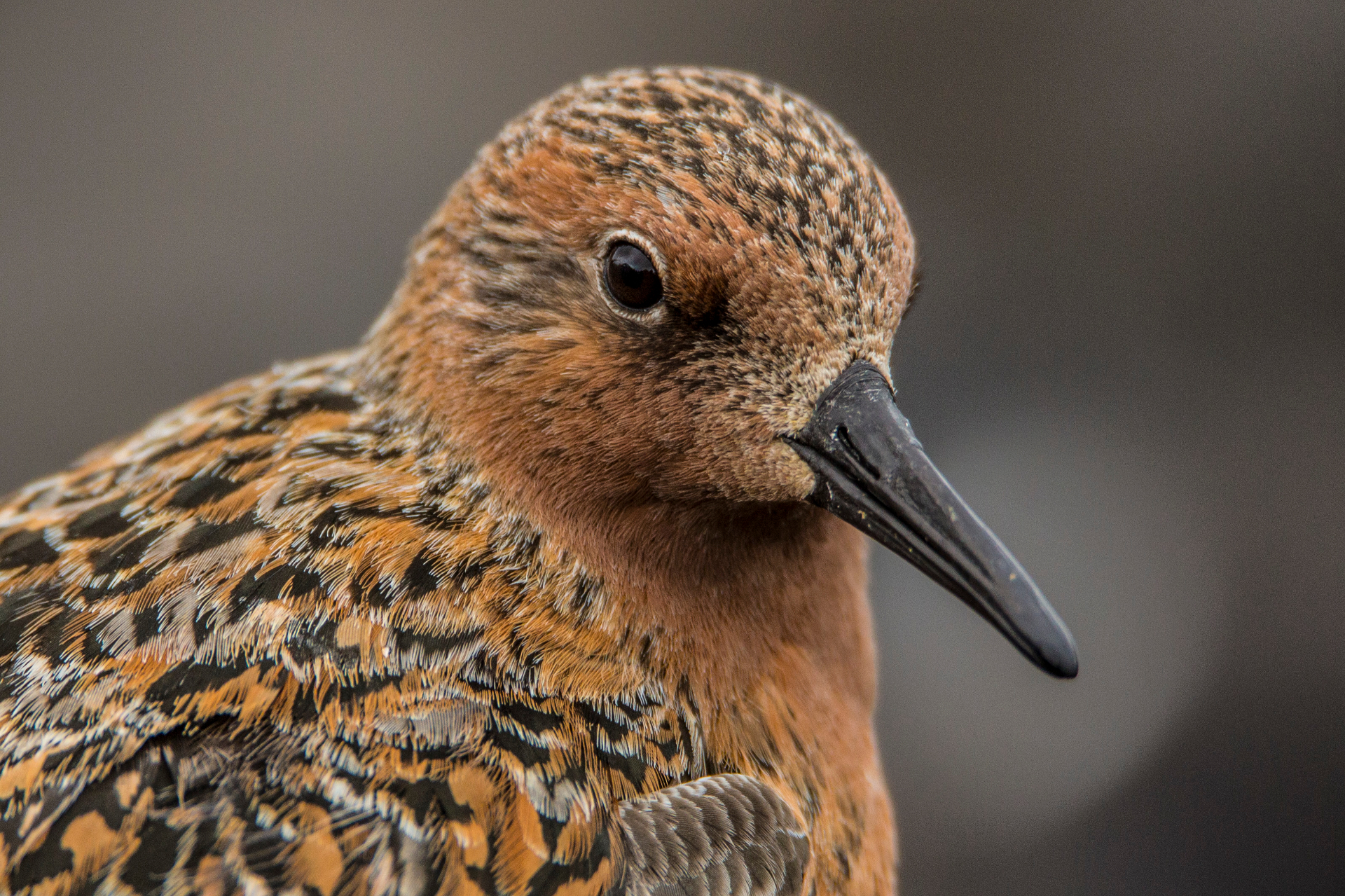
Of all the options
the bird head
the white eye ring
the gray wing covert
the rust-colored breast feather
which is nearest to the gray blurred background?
the gray wing covert

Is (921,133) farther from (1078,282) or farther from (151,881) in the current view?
(151,881)

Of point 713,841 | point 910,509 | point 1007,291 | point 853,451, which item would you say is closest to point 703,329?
point 853,451

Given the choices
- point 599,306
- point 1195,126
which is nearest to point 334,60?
point 1195,126

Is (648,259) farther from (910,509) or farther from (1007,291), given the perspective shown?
(1007,291)

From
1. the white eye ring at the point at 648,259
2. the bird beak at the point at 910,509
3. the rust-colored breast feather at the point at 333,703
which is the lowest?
the rust-colored breast feather at the point at 333,703

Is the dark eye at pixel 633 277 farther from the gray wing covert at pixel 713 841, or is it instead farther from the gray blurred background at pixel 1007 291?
the gray blurred background at pixel 1007 291

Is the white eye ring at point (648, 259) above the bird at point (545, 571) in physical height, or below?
above

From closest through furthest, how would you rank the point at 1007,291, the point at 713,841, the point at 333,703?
1. the point at 333,703
2. the point at 713,841
3. the point at 1007,291

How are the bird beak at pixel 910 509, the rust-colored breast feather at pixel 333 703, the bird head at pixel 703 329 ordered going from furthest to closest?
the bird head at pixel 703 329, the bird beak at pixel 910 509, the rust-colored breast feather at pixel 333 703

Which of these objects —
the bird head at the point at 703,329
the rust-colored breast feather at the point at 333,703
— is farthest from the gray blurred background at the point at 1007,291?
the bird head at the point at 703,329
